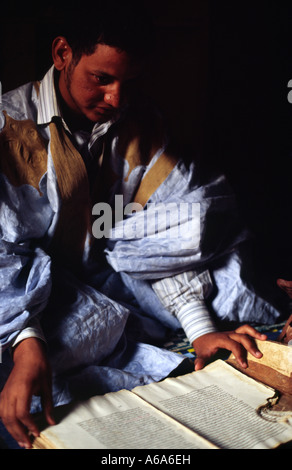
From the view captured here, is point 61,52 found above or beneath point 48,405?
above

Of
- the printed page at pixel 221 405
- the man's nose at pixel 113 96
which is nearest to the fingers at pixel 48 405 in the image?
the printed page at pixel 221 405

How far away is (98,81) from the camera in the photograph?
982 mm

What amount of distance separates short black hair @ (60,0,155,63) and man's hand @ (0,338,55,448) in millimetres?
564

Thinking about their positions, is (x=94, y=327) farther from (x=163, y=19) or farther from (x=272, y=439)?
(x=163, y=19)

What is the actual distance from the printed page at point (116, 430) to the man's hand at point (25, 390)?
0.08 ft

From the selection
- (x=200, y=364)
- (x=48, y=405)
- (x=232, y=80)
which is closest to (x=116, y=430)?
(x=48, y=405)

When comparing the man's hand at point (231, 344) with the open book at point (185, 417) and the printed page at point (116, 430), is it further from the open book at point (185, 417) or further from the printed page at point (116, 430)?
the printed page at point (116, 430)

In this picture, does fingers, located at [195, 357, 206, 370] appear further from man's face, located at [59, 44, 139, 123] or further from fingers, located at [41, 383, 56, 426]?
man's face, located at [59, 44, 139, 123]

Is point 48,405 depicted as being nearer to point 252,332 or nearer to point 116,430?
point 116,430

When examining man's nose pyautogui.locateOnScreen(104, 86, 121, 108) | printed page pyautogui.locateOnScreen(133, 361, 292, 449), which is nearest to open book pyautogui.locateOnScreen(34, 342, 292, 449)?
printed page pyautogui.locateOnScreen(133, 361, 292, 449)

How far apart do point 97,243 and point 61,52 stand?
41cm

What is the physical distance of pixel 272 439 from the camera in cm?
66

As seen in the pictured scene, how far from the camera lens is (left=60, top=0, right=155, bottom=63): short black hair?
0.94 m
